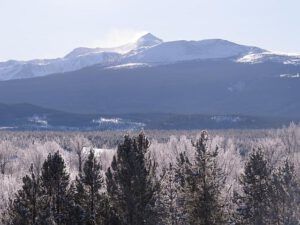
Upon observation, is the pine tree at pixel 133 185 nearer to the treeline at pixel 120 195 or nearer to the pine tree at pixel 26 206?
the treeline at pixel 120 195

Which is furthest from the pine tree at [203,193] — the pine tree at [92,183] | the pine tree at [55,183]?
the pine tree at [55,183]

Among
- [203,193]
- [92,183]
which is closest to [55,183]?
[92,183]

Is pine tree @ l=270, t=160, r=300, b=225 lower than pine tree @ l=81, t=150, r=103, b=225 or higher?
lower

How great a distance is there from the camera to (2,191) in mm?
92375

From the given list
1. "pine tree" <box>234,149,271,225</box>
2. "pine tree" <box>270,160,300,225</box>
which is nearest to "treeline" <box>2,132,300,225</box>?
"pine tree" <box>234,149,271,225</box>

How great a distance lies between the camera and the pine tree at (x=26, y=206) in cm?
4366

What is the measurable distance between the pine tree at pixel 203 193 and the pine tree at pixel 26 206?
443 inches

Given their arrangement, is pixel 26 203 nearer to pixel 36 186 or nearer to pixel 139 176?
pixel 36 186

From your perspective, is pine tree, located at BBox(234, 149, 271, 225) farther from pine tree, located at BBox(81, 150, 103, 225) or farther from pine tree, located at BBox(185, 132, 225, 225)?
pine tree, located at BBox(81, 150, 103, 225)

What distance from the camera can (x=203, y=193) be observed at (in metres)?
46.6

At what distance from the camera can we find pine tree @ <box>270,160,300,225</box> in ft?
185

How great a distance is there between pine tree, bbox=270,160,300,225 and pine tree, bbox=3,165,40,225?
20.9 meters

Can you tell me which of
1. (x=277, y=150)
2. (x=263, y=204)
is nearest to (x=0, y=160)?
(x=277, y=150)

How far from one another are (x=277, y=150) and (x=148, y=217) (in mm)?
112841
